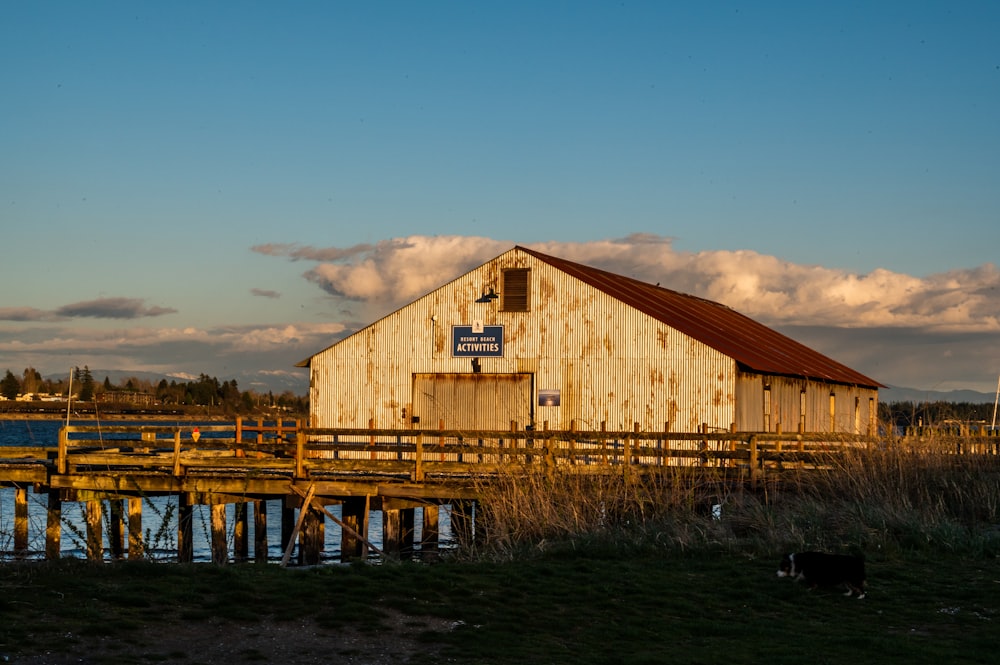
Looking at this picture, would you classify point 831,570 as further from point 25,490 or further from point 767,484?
point 25,490

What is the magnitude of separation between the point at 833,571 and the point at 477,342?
1010 inches

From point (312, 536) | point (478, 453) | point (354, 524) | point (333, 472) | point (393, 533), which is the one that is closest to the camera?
point (478, 453)

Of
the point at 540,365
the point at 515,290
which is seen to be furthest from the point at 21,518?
the point at 515,290

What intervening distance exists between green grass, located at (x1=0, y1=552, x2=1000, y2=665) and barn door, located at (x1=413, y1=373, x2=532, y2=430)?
2288 cm

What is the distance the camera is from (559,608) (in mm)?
12844

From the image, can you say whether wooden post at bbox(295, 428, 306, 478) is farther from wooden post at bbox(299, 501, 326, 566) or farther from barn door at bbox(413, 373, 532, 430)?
barn door at bbox(413, 373, 532, 430)

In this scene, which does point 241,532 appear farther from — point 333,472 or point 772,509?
point 772,509

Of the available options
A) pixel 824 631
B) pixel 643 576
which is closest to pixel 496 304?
pixel 643 576

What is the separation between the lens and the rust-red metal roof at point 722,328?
3781 centimetres

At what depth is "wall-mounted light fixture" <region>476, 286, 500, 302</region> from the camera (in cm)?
3894

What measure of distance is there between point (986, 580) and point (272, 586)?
8.86 meters

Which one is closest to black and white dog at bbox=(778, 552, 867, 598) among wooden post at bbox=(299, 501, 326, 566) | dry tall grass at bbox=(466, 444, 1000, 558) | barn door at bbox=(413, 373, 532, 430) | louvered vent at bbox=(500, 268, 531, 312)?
dry tall grass at bbox=(466, 444, 1000, 558)

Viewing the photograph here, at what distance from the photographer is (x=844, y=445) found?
2147cm

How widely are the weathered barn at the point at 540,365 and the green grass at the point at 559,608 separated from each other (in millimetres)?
21108
